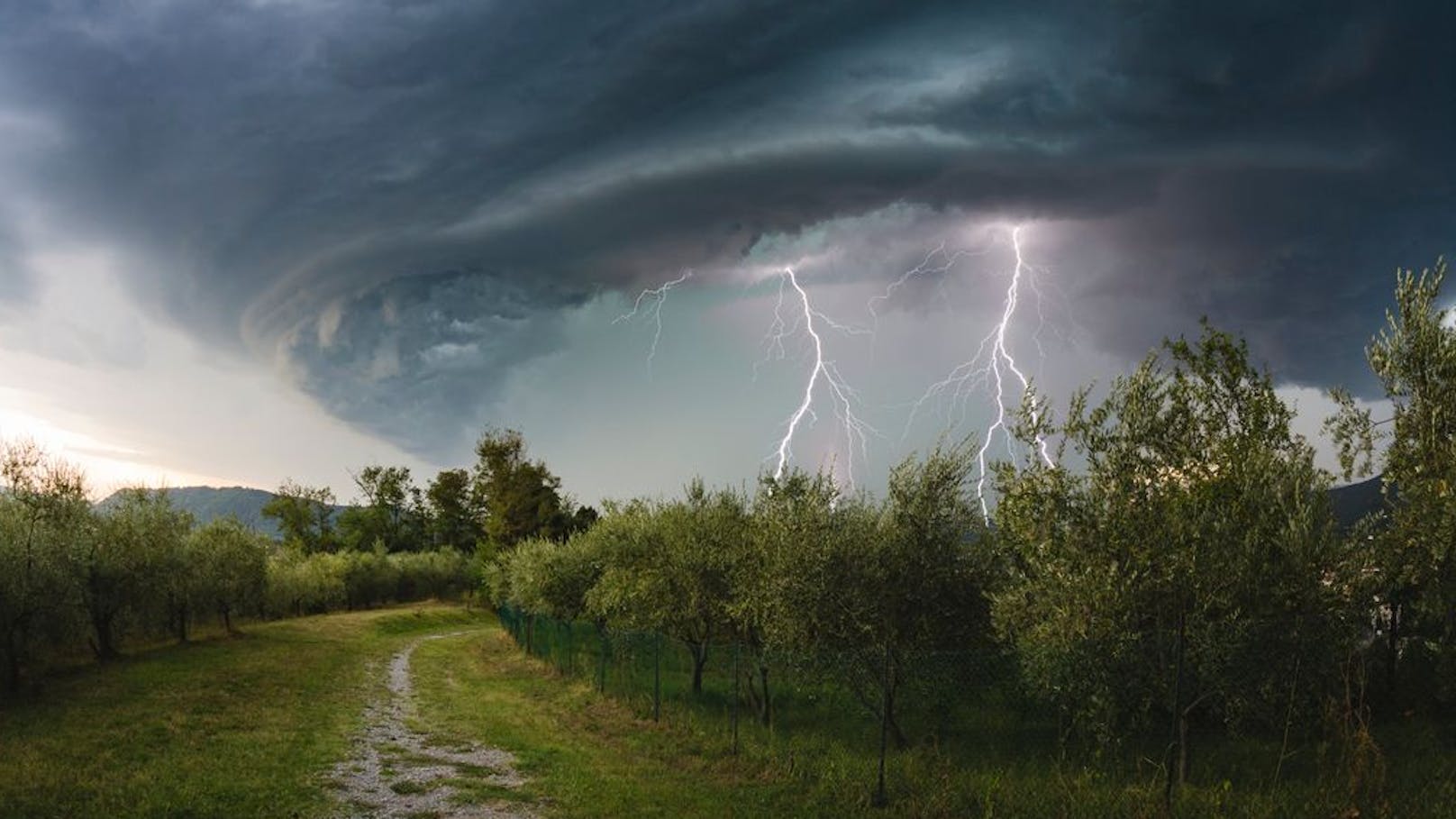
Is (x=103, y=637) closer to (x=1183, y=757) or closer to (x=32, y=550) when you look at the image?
(x=32, y=550)

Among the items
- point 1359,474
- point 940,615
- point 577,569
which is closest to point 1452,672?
point 1359,474

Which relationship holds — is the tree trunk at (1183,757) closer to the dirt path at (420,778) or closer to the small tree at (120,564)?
the dirt path at (420,778)

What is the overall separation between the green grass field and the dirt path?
15.5 inches

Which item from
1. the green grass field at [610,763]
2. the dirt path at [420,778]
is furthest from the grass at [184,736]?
the dirt path at [420,778]

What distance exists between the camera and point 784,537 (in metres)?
19.6

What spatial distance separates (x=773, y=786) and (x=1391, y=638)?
17.7m

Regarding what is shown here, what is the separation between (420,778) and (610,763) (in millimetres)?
4067

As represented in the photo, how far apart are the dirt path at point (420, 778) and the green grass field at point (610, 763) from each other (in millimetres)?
394

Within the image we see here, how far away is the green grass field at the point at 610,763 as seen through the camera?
1375 cm

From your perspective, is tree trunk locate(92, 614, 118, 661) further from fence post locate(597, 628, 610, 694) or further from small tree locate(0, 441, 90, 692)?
fence post locate(597, 628, 610, 694)

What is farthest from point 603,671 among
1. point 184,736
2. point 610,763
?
point 184,736

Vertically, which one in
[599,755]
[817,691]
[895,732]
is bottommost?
[599,755]

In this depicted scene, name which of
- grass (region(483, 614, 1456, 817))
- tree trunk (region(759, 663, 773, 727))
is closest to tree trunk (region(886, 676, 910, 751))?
grass (region(483, 614, 1456, 817))

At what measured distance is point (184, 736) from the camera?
21.5 metres
